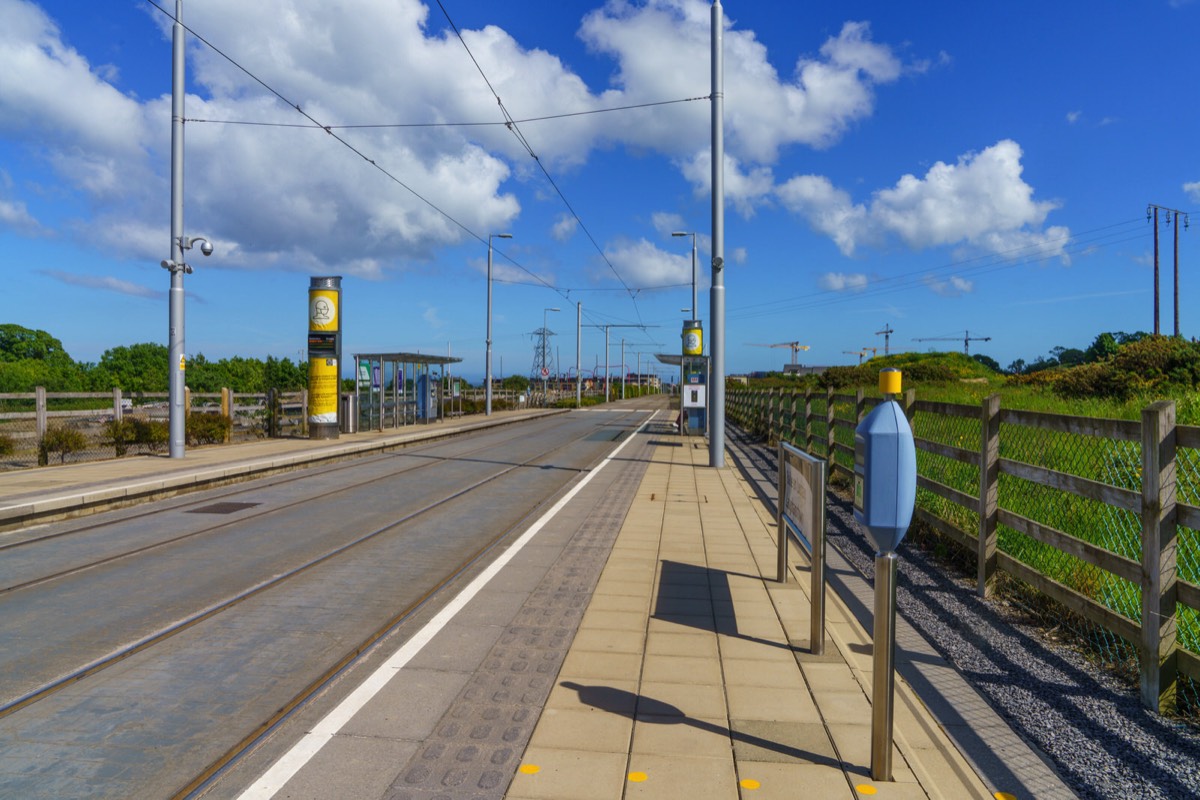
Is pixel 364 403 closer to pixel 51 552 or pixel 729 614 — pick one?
pixel 51 552

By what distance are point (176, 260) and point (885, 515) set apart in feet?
54.6

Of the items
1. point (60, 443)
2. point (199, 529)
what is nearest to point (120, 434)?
point (60, 443)

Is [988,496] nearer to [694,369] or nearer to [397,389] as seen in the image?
[694,369]

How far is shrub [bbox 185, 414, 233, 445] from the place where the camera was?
21000mm

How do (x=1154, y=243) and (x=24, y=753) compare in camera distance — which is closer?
(x=24, y=753)

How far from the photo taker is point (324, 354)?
79.9 ft

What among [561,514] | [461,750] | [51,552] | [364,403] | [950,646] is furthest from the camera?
[364,403]

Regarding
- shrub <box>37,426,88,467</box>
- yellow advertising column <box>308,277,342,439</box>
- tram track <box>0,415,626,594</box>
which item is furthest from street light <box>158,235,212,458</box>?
yellow advertising column <box>308,277,342,439</box>

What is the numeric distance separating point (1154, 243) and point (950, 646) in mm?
51441

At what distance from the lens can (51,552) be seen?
28.2 ft

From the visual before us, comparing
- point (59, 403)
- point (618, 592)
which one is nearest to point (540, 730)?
point (618, 592)

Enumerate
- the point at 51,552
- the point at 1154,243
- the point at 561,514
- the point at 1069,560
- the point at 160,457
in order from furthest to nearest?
the point at 1154,243, the point at 160,457, the point at 561,514, the point at 51,552, the point at 1069,560

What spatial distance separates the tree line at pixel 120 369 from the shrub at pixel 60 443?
69136 mm

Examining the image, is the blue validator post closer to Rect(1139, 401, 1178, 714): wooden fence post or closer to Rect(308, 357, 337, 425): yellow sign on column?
Rect(1139, 401, 1178, 714): wooden fence post
